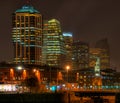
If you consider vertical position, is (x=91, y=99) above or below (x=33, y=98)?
below

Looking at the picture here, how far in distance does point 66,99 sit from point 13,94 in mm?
12110

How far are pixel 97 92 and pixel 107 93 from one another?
8.21ft

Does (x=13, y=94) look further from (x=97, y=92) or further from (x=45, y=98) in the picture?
(x=97, y=92)

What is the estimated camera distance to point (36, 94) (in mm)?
118750

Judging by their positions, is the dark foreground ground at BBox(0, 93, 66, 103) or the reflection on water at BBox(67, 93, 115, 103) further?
the reflection on water at BBox(67, 93, 115, 103)

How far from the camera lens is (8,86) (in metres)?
151

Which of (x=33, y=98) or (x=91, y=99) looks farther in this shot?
(x=91, y=99)

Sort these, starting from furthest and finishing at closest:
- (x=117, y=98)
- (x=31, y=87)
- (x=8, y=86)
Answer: (x=8, y=86) → (x=31, y=87) → (x=117, y=98)

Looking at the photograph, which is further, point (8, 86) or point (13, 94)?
point (8, 86)

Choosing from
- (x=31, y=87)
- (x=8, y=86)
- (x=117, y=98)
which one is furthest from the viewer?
(x=8, y=86)

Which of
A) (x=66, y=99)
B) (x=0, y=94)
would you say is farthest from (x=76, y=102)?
(x=0, y=94)

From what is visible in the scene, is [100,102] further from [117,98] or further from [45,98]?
[45,98]

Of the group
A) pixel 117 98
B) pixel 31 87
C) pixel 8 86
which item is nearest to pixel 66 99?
pixel 117 98

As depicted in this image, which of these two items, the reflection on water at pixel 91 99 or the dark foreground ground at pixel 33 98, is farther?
the reflection on water at pixel 91 99
